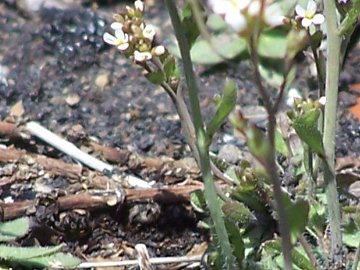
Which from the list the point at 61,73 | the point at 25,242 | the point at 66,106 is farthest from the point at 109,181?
the point at 61,73

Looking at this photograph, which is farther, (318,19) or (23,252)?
(23,252)

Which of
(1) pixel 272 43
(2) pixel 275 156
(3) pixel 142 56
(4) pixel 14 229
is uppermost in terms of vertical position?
(3) pixel 142 56

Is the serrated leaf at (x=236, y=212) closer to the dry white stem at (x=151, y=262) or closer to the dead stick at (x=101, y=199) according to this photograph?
the dry white stem at (x=151, y=262)

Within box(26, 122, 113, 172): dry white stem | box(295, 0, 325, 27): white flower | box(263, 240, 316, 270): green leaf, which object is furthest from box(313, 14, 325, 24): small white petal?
box(26, 122, 113, 172): dry white stem

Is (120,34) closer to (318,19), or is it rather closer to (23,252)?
(318,19)

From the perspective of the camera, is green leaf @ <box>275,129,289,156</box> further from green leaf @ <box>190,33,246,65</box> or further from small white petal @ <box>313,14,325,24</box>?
small white petal @ <box>313,14,325,24</box>

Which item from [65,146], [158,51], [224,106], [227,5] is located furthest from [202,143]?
[65,146]
